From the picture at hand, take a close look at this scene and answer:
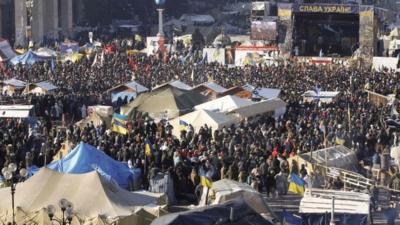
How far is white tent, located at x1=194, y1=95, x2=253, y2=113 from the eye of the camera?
932 inches

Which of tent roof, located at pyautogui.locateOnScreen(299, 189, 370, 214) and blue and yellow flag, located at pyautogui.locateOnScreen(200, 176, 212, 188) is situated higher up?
tent roof, located at pyautogui.locateOnScreen(299, 189, 370, 214)

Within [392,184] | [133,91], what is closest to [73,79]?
[133,91]

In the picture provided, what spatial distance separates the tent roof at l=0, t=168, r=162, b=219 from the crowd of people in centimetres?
241

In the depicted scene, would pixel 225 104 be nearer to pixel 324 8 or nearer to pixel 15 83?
pixel 15 83

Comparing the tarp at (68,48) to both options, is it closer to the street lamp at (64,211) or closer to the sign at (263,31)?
the sign at (263,31)

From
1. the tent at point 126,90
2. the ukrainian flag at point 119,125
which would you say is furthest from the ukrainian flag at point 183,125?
the tent at point 126,90

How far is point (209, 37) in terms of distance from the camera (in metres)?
58.6

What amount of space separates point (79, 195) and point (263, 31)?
109ft

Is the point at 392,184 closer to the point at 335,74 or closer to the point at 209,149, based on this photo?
the point at 209,149

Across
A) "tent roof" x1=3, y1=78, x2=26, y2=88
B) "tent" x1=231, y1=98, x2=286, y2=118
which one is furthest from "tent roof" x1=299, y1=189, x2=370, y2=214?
"tent roof" x1=3, y1=78, x2=26, y2=88

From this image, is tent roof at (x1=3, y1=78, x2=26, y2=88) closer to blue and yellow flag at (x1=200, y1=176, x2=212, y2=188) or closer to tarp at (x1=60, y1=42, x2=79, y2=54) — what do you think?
tarp at (x1=60, y1=42, x2=79, y2=54)

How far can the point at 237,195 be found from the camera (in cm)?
1414

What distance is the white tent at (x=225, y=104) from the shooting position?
77.7 feet

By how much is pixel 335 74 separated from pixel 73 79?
9.27 metres
